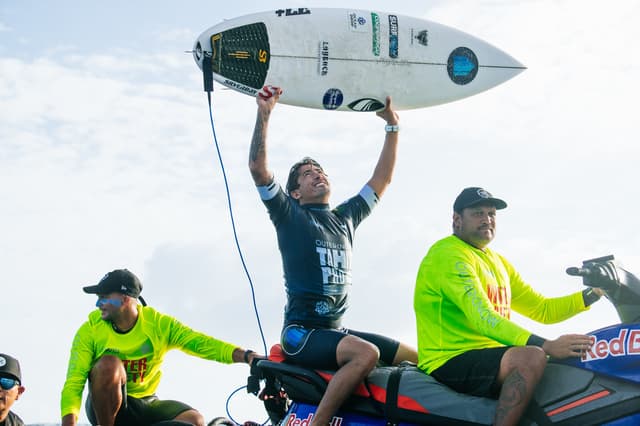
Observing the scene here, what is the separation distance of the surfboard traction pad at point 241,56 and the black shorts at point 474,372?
3181mm

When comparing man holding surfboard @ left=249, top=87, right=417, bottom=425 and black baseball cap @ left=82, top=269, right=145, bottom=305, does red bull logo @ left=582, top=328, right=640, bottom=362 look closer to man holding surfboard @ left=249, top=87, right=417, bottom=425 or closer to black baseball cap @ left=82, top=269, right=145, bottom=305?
man holding surfboard @ left=249, top=87, right=417, bottom=425

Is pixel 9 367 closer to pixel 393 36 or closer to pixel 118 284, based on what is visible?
pixel 118 284

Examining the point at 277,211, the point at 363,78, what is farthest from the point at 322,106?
the point at 277,211

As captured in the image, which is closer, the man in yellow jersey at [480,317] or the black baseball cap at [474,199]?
the man in yellow jersey at [480,317]

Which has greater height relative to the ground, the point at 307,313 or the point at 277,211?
the point at 277,211

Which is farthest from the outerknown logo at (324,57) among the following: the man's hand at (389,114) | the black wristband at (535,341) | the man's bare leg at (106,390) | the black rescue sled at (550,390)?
the black wristband at (535,341)

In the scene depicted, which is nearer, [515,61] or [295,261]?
[295,261]

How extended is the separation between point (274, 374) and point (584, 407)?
1931 millimetres

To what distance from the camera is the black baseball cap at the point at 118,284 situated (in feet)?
23.7

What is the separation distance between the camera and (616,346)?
4.88 m

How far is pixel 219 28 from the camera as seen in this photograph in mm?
7543

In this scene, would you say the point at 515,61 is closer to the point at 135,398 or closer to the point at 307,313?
the point at 307,313

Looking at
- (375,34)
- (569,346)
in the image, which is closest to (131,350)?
(375,34)

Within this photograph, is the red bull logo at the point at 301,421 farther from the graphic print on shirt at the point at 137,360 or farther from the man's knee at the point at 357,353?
the graphic print on shirt at the point at 137,360
